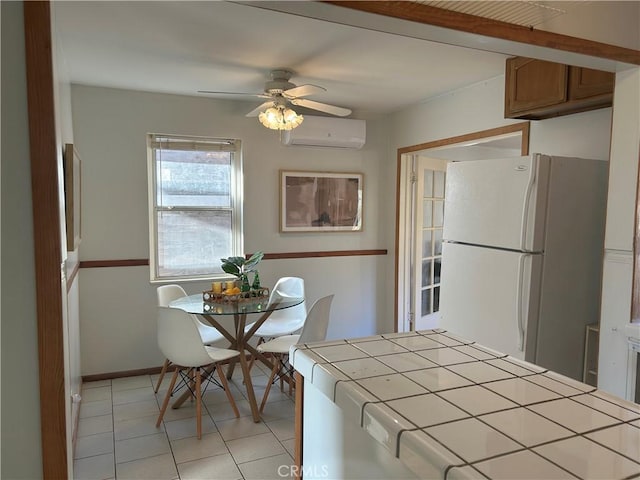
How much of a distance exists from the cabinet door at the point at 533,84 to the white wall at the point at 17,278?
2.53 metres

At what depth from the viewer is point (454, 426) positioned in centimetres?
92

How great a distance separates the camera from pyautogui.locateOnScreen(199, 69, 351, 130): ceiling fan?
9.33 ft

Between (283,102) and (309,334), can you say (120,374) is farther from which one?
(283,102)

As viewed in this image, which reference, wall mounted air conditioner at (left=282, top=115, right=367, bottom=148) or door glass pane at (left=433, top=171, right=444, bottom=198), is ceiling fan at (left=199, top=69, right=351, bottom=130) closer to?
wall mounted air conditioner at (left=282, top=115, right=367, bottom=148)

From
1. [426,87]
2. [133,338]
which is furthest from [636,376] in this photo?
[133,338]

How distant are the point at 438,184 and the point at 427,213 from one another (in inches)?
13.8

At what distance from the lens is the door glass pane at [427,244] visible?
4.57 metres

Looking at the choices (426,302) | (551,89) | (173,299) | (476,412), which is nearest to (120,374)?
(173,299)

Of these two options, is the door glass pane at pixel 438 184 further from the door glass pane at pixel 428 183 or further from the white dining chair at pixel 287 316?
the white dining chair at pixel 287 316

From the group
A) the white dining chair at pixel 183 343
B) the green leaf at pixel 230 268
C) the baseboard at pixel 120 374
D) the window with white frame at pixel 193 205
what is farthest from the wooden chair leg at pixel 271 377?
the baseboard at pixel 120 374

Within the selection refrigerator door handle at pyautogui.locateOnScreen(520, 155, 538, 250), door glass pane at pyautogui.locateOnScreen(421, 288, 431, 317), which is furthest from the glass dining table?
door glass pane at pyautogui.locateOnScreen(421, 288, 431, 317)

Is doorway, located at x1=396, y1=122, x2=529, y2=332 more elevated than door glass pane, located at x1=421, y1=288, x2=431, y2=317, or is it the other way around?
doorway, located at x1=396, y1=122, x2=529, y2=332

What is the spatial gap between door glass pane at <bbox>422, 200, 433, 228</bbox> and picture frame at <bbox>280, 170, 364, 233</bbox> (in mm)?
649

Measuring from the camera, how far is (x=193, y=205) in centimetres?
394
